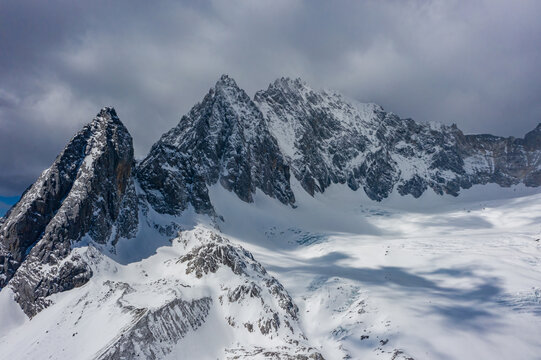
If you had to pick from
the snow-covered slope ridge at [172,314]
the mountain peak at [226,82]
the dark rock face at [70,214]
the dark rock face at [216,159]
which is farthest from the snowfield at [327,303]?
the mountain peak at [226,82]

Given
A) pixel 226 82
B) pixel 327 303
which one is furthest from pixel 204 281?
pixel 226 82

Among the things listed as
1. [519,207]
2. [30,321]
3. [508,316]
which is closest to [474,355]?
[508,316]

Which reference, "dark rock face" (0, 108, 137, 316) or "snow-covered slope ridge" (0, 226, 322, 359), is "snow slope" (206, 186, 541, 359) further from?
"dark rock face" (0, 108, 137, 316)

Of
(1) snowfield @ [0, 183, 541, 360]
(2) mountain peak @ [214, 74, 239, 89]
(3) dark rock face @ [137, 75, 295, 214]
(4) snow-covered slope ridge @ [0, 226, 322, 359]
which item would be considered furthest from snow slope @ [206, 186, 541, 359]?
(2) mountain peak @ [214, 74, 239, 89]

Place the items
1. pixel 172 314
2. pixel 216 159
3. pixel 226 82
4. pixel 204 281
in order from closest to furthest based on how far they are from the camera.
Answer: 1. pixel 172 314
2. pixel 204 281
3. pixel 216 159
4. pixel 226 82

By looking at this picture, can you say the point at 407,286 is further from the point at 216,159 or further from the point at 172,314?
the point at 216,159

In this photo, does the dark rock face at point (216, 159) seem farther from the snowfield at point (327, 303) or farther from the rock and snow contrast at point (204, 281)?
the snowfield at point (327, 303)

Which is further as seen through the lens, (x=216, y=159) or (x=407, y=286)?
(x=216, y=159)
